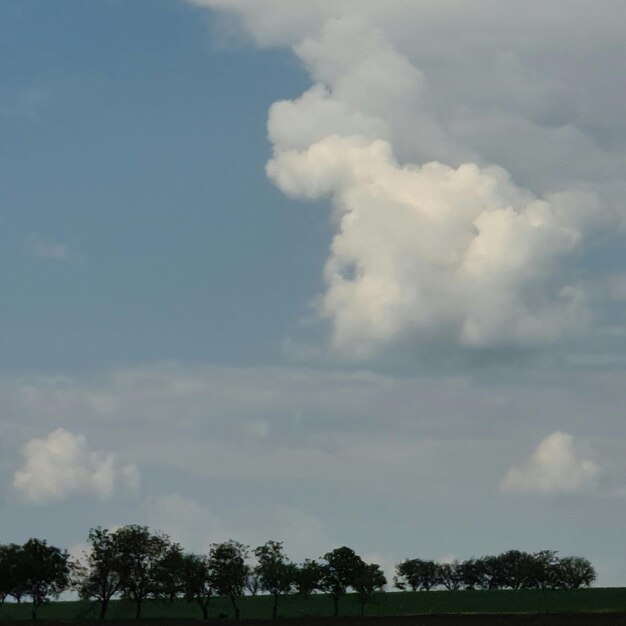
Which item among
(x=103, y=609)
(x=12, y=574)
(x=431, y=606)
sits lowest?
(x=431, y=606)

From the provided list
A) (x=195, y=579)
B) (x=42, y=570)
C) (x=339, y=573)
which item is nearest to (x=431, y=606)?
(x=339, y=573)

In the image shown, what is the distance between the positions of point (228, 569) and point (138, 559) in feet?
46.9

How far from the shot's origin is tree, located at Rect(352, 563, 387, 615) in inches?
6447

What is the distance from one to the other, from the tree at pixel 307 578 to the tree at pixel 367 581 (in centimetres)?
615

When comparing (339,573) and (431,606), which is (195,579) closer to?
(339,573)

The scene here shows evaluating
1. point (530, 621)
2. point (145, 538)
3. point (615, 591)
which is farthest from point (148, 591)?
point (615, 591)

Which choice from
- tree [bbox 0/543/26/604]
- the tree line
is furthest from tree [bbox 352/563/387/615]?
Answer: tree [bbox 0/543/26/604]

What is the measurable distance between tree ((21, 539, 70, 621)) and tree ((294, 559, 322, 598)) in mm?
35792

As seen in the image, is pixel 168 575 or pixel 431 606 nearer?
pixel 168 575

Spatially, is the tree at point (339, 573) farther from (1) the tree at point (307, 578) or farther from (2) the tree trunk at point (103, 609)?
(2) the tree trunk at point (103, 609)

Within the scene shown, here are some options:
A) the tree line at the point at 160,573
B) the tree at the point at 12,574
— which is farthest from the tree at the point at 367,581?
the tree at the point at 12,574

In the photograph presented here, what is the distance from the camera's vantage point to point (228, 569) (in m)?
165

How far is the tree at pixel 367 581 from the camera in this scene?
164 m

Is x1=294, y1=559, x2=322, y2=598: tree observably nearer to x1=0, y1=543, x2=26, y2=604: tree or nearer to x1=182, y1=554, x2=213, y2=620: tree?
x1=182, y1=554, x2=213, y2=620: tree
